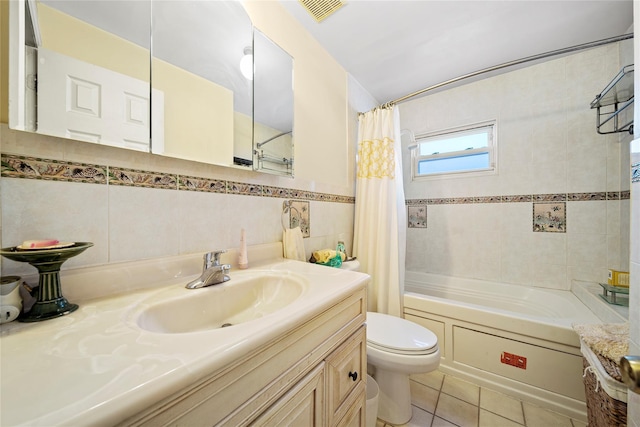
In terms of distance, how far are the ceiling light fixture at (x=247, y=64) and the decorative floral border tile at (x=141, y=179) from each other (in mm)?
641

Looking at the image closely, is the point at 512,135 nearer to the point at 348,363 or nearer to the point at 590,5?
the point at 590,5

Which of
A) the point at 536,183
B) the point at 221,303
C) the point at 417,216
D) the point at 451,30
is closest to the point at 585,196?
the point at 536,183

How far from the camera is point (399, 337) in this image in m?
1.17

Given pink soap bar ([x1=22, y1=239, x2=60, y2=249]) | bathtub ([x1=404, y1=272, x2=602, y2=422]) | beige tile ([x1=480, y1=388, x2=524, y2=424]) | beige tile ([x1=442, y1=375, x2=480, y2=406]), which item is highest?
pink soap bar ([x1=22, y1=239, x2=60, y2=249])

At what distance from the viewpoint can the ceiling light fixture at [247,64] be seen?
1096 mm

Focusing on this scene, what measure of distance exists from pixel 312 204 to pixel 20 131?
1.18 metres

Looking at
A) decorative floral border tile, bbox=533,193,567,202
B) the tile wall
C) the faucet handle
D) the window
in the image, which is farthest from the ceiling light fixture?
decorative floral border tile, bbox=533,193,567,202

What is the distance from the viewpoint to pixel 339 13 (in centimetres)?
133

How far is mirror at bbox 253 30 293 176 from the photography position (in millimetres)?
1157

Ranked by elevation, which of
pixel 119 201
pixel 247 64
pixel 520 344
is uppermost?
pixel 247 64

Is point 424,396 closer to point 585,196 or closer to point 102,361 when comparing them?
point 102,361

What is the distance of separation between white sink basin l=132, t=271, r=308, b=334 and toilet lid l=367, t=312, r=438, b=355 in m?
0.63

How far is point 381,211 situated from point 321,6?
1349 millimetres

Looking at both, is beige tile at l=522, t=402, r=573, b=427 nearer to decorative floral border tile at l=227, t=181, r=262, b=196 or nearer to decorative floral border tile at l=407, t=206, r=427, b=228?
decorative floral border tile at l=407, t=206, r=427, b=228
